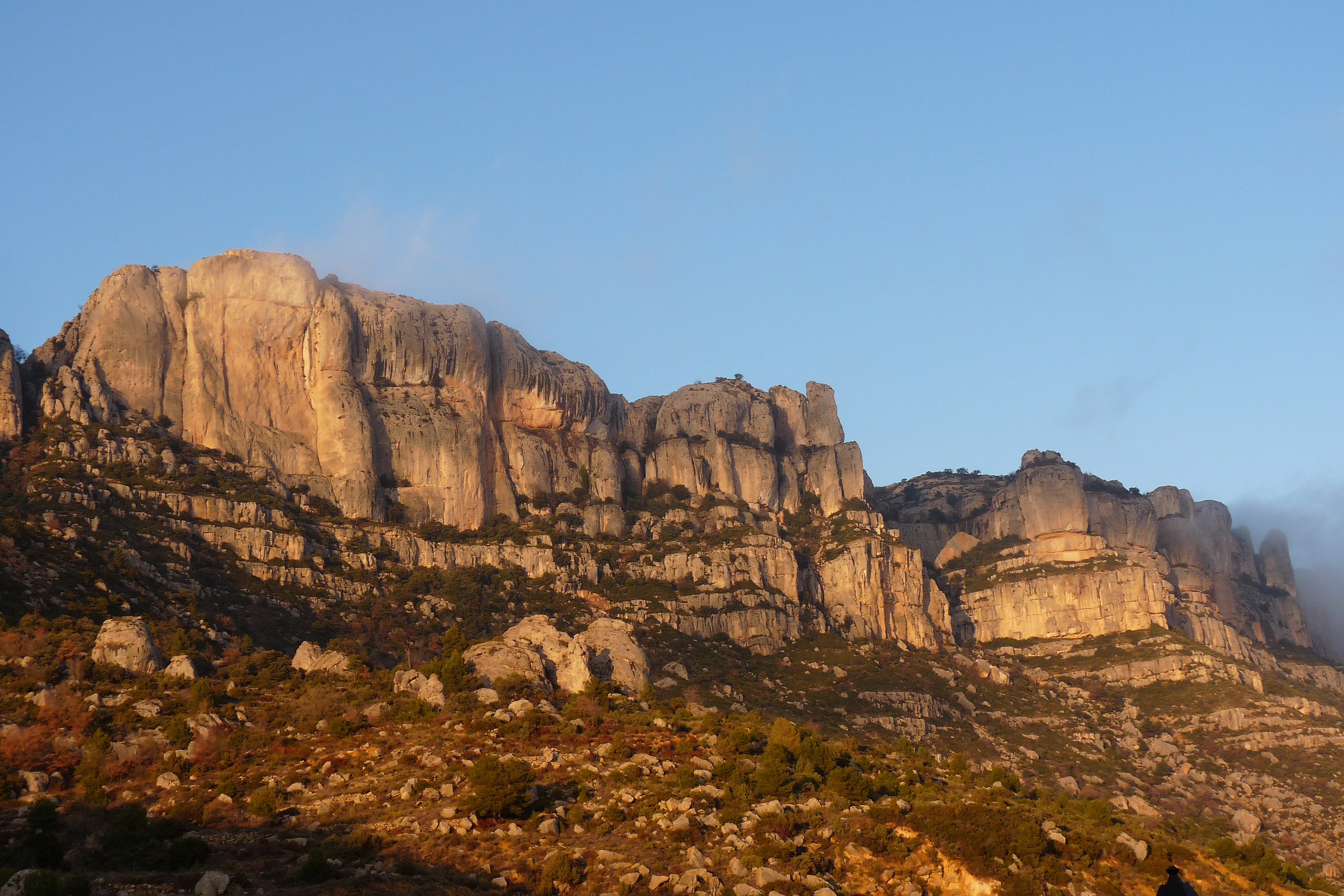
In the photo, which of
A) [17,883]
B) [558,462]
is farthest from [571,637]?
[558,462]

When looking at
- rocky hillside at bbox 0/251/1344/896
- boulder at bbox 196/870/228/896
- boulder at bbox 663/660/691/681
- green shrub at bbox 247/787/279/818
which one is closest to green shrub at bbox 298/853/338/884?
rocky hillside at bbox 0/251/1344/896

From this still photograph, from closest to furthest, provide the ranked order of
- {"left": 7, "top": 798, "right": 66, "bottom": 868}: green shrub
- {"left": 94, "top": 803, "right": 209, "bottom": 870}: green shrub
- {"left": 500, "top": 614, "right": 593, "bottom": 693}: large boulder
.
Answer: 1. {"left": 7, "top": 798, "right": 66, "bottom": 868}: green shrub
2. {"left": 94, "top": 803, "right": 209, "bottom": 870}: green shrub
3. {"left": 500, "top": 614, "right": 593, "bottom": 693}: large boulder

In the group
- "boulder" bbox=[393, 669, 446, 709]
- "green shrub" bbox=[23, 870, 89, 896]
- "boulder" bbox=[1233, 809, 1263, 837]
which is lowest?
"boulder" bbox=[1233, 809, 1263, 837]

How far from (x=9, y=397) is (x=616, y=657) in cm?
5876

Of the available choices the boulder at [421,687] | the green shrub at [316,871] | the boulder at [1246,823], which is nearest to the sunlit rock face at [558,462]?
the boulder at [1246,823]

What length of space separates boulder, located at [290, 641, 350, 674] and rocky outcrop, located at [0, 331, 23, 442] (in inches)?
1718

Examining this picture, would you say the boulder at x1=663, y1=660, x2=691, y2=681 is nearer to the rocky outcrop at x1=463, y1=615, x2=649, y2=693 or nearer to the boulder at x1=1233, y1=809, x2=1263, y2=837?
the rocky outcrop at x1=463, y1=615, x2=649, y2=693

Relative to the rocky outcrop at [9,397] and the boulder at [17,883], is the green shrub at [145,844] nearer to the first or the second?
the boulder at [17,883]

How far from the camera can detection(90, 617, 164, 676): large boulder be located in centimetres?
5062

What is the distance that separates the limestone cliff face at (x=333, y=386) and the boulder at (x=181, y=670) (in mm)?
46416

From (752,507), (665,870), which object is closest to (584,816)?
(665,870)

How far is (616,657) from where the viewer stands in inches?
2227

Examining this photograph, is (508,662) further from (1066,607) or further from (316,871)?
(1066,607)

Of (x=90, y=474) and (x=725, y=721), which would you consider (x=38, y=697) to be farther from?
(x=90, y=474)
